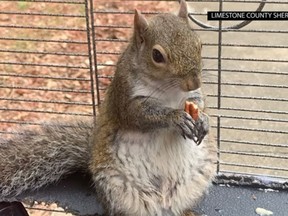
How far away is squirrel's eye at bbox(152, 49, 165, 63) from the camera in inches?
67.7

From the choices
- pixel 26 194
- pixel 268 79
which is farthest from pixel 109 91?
pixel 268 79

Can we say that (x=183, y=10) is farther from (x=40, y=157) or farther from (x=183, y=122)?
(x=40, y=157)

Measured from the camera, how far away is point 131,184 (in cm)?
196

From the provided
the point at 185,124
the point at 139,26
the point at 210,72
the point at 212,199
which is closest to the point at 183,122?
the point at 185,124

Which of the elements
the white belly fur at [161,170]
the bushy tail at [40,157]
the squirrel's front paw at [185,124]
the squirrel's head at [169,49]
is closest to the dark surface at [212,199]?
the bushy tail at [40,157]

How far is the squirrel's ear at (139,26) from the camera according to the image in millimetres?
1782

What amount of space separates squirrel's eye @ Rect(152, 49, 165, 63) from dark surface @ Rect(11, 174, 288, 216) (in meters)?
0.65

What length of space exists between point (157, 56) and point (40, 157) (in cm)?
64

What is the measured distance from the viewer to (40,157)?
84.7 inches

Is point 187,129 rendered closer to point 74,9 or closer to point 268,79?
point 268,79

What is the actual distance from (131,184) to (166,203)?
136mm

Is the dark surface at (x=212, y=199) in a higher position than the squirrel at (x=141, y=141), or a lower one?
lower

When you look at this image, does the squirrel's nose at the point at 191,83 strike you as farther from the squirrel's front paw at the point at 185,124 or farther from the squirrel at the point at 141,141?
the squirrel's front paw at the point at 185,124

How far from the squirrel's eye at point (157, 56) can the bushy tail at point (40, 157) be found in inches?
20.4
